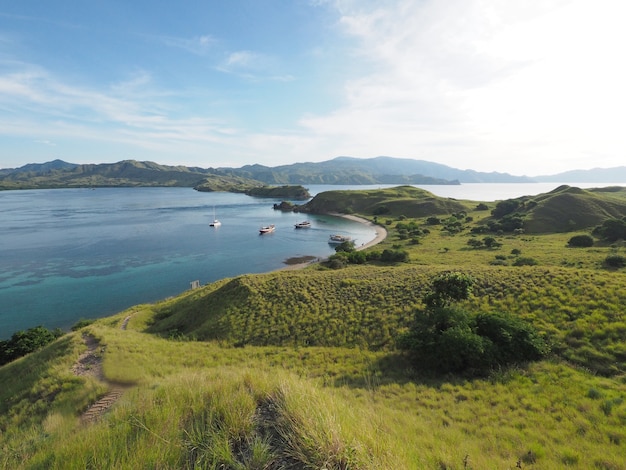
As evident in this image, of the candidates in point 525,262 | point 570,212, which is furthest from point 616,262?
point 570,212

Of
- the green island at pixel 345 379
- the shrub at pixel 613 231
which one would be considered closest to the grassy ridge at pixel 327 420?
the green island at pixel 345 379

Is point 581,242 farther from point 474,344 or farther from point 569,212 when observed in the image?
point 474,344

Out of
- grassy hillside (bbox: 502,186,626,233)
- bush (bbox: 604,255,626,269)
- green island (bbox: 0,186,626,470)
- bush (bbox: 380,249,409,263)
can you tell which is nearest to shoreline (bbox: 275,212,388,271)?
bush (bbox: 380,249,409,263)

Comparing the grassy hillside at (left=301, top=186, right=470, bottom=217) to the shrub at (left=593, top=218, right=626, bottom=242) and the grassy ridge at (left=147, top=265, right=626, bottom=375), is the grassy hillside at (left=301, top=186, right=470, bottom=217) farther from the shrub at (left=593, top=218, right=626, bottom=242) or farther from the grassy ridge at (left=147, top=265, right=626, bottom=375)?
the grassy ridge at (left=147, top=265, right=626, bottom=375)

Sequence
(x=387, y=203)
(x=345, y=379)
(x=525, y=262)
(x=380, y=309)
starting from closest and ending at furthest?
1. (x=345, y=379)
2. (x=380, y=309)
3. (x=525, y=262)
4. (x=387, y=203)

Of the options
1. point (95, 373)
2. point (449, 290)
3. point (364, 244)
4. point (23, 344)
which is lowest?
point (23, 344)
